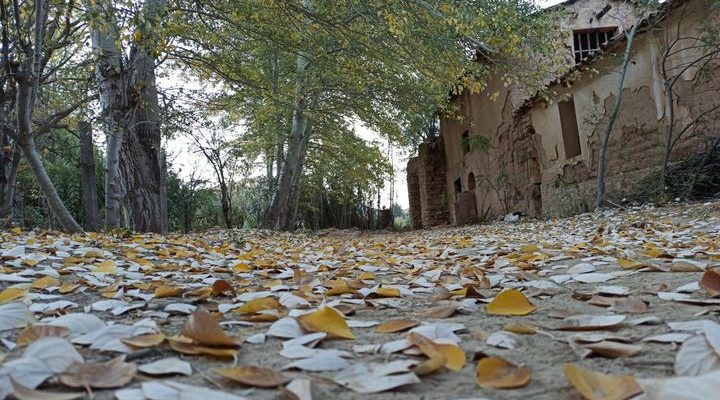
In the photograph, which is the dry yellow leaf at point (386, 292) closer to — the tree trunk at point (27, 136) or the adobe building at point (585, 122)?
the tree trunk at point (27, 136)

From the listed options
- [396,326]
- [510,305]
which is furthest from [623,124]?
[396,326]

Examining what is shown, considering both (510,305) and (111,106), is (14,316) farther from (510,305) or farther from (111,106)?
(111,106)

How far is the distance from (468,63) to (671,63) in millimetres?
2528

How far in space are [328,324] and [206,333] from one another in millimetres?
263

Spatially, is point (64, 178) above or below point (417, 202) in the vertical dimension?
above

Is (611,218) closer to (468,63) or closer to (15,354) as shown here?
(468,63)

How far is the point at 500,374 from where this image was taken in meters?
0.79

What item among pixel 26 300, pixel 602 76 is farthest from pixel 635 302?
Result: pixel 602 76

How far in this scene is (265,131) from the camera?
10297 millimetres

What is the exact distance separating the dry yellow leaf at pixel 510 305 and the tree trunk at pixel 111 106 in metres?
4.54

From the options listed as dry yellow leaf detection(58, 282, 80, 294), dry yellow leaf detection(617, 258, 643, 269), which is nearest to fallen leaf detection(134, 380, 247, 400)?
dry yellow leaf detection(58, 282, 80, 294)

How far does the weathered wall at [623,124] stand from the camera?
5.98 meters

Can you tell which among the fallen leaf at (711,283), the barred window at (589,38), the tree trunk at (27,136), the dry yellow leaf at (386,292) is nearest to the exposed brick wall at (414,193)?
the barred window at (589,38)

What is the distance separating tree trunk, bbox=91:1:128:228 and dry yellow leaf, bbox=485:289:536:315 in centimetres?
454
